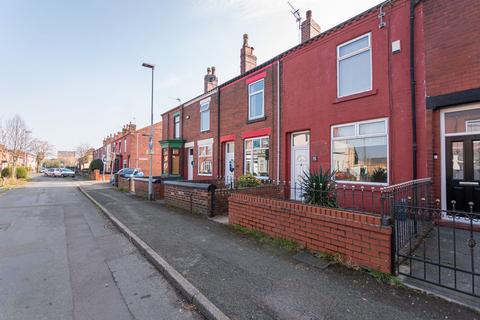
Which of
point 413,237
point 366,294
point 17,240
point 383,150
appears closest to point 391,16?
point 383,150

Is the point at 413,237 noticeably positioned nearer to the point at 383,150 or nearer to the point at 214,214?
the point at 383,150

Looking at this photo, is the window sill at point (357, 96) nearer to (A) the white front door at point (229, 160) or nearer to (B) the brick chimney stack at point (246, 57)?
(A) the white front door at point (229, 160)

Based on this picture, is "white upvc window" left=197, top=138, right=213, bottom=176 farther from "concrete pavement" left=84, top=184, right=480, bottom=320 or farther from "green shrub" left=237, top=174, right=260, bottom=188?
"concrete pavement" left=84, top=184, right=480, bottom=320

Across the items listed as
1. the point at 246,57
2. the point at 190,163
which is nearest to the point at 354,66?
the point at 246,57

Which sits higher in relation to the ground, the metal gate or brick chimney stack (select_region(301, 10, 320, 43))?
brick chimney stack (select_region(301, 10, 320, 43))

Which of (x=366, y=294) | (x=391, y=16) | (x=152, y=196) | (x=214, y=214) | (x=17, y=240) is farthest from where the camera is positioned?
(x=152, y=196)

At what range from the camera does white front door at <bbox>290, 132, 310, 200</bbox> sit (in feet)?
33.8

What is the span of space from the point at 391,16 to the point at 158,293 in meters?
9.13

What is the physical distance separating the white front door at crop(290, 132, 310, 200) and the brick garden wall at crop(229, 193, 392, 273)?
172 inches

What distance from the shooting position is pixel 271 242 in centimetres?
554

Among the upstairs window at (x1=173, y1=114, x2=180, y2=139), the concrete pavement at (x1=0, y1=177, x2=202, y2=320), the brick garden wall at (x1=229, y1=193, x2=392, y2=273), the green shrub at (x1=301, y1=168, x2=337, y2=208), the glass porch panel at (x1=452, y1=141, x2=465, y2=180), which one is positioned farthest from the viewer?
the upstairs window at (x1=173, y1=114, x2=180, y2=139)

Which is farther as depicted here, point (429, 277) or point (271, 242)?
point (271, 242)

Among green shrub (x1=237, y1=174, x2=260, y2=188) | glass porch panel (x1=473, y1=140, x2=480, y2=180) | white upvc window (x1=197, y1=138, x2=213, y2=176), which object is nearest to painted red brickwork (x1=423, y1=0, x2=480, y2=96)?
glass porch panel (x1=473, y1=140, x2=480, y2=180)

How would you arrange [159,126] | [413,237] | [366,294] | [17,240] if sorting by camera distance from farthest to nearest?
[159,126]
[17,240]
[413,237]
[366,294]
